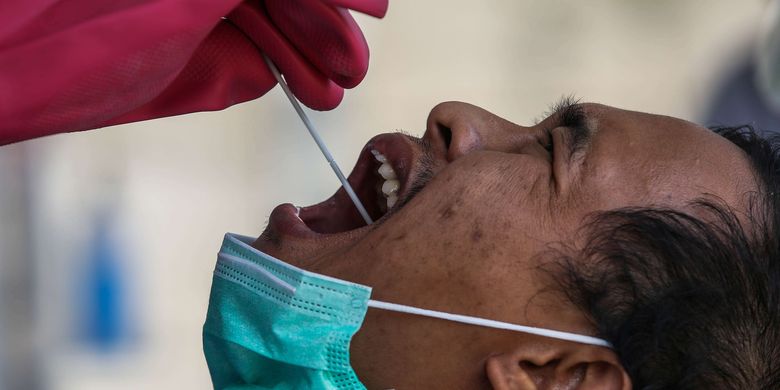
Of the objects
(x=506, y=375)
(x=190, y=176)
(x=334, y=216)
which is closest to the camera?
(x=506, y=375)

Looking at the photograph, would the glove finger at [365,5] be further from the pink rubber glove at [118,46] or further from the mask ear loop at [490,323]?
the mask ear loop at [490,323]

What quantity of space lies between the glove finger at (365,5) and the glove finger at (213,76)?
→ 22cm

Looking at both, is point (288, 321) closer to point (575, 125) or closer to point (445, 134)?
point (445, 134)

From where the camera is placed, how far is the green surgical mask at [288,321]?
1.43 metres

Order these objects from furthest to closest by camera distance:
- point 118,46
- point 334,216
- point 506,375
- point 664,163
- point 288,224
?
point 334,216 → point 288,224 → point 664,163 → point 506,375 → point 118,46

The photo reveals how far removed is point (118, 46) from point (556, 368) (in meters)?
0.80

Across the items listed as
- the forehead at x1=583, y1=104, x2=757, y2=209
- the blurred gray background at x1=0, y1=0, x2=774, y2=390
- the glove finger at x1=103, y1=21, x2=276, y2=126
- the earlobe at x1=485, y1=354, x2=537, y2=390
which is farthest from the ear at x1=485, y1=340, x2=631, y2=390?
the blurred gray background at x1=0, y1=0, x2=774, y2=390

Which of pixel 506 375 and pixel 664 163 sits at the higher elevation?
pixel 664 163

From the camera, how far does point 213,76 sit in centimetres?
158

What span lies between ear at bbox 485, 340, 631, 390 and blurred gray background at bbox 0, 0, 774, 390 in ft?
6.46

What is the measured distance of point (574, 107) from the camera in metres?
1.66

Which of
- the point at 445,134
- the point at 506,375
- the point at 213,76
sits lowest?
the point at 506,375

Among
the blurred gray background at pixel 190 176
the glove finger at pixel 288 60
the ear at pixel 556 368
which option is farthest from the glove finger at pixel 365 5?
the blurred gray background at pixel 190 176

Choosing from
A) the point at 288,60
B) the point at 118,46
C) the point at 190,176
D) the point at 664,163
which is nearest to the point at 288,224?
the point at 288,60
